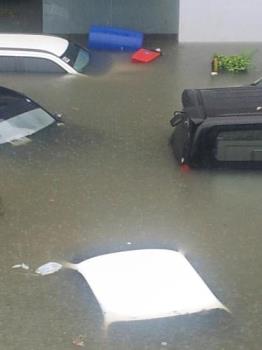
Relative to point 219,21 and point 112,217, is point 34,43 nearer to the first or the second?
point 219,21

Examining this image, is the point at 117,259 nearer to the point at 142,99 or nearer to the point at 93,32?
the point at 142,99

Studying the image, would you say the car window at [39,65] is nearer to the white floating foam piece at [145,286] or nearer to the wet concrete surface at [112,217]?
the wet concrete surface at [112,217]

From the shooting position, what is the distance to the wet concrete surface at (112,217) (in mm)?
7469

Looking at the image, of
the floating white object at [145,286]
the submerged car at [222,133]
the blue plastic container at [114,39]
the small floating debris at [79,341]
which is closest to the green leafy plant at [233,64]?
the blue plastic container at [114,39]

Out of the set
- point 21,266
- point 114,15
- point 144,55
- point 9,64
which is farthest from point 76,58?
point 21,266

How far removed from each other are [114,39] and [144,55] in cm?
103

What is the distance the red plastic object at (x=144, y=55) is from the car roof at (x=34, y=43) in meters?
1.91

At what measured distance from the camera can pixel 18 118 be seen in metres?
12.6

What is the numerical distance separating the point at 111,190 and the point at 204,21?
9633 mm

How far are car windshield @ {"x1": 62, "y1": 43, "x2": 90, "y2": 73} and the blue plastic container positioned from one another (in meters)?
1.78

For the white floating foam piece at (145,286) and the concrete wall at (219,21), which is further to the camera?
the concrete wall at (219,21)

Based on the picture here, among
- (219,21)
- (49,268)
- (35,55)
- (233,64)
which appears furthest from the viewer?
(219,21)

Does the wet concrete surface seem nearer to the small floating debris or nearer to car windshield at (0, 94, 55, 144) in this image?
the small floating debris

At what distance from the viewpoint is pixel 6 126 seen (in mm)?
12469
